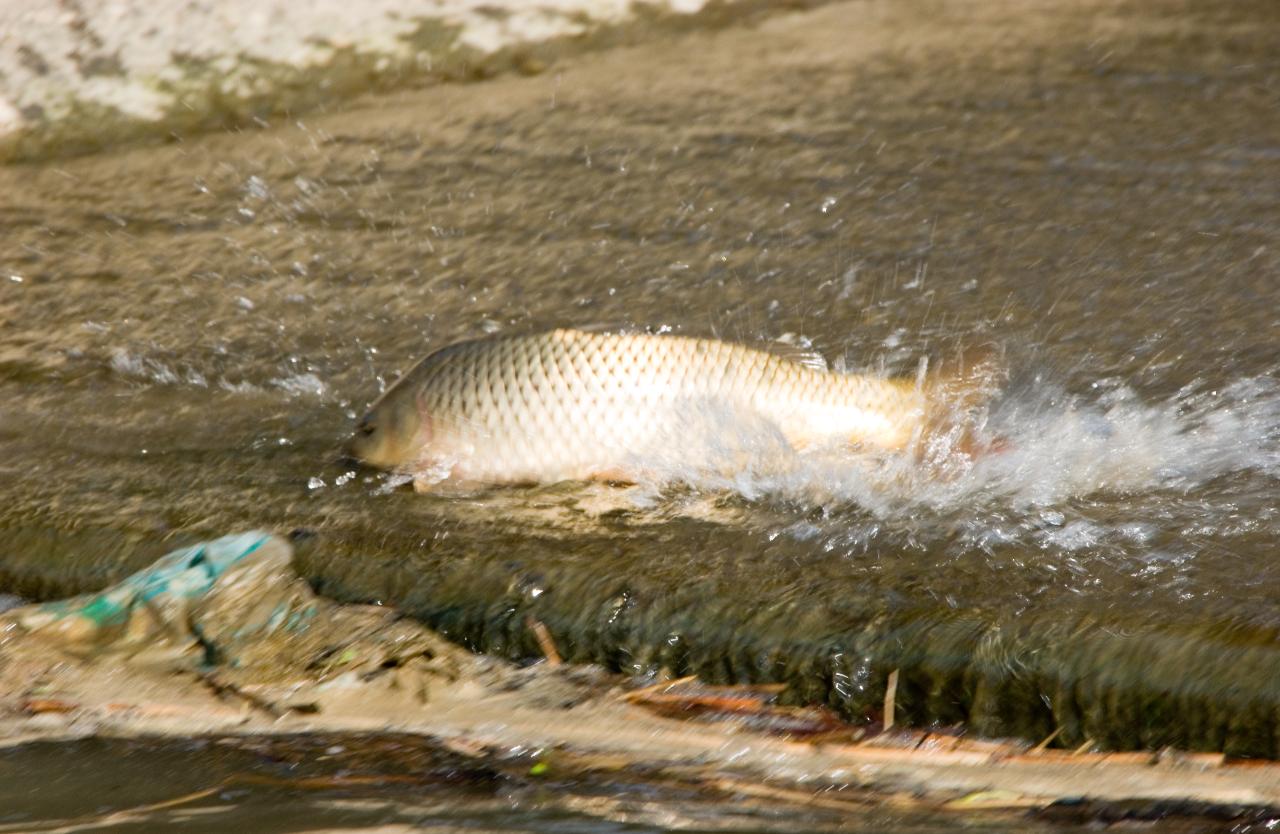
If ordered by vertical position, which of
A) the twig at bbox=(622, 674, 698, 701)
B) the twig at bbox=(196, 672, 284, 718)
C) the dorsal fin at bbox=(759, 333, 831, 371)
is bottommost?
the twig at bbox=(622, 674, 698, 701)

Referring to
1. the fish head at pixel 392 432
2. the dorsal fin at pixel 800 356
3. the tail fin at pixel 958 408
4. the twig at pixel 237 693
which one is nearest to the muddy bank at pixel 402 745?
the twig at pixel 237 693

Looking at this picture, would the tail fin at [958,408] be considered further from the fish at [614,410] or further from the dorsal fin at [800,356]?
the dorsal fin at [800,356]

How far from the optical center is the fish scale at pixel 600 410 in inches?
135

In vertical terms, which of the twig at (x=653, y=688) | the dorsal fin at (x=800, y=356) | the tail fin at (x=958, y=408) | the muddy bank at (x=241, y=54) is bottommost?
the twig at (x=653, y=688)

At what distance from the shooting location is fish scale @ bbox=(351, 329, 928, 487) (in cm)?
342

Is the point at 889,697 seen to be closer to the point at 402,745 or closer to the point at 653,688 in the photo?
the point at 653,688

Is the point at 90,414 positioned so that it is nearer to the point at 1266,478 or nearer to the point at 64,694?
the point at 64,694

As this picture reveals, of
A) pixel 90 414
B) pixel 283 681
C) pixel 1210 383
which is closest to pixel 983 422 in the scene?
pixel 1210 383

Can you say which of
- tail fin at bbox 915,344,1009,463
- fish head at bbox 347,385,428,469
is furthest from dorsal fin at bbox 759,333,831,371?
fish head at bbox 347,385,428,469

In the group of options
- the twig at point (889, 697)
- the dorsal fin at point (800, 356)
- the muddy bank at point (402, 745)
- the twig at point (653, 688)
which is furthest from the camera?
the dorsal fin at point (800, 356)

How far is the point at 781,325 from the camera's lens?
425 cm

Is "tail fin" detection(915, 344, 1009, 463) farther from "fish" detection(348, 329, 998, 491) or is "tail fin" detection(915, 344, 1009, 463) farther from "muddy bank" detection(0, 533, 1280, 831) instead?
"muddy bank" detection(0, 533, 1280, 831)

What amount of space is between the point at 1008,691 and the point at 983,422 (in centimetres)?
104

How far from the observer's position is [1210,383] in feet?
11.8
